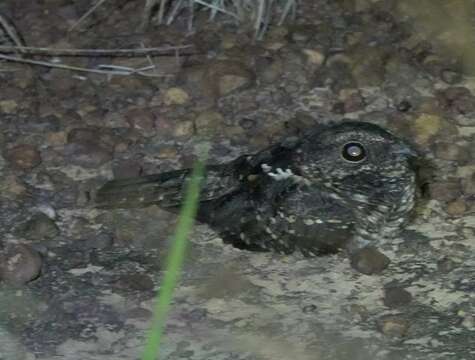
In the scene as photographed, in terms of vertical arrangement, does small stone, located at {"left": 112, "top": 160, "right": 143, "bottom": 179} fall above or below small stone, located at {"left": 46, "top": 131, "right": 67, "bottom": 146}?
below

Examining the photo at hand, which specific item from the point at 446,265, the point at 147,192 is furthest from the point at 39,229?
the point at 446,265

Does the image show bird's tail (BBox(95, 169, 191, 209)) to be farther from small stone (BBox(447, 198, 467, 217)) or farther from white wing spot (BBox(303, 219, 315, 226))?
small stone (BBox(447, 198, 467, 217))

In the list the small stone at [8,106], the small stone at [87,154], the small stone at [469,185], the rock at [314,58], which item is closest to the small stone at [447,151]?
the small stone at [469,185]

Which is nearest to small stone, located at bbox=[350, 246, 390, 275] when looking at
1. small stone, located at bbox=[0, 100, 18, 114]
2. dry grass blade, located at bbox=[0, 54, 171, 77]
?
dry grass blade, located at bbox=[0, 54, 171, 77]

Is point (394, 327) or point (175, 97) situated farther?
point (175, 97)

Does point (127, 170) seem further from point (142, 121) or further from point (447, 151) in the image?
point (447, 151)

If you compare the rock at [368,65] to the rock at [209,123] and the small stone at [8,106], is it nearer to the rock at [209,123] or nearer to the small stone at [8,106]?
the rock at [209,123]

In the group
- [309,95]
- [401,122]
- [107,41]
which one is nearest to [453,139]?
[401,122]
